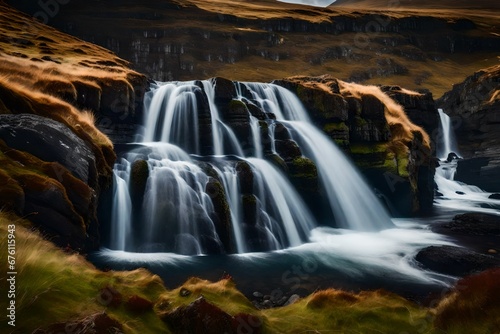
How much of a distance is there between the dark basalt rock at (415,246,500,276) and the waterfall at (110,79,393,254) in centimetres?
684

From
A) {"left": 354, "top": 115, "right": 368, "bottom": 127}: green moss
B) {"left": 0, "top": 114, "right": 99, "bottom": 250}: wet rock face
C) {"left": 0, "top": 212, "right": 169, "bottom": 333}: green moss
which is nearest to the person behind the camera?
{"left": 0, "top": 212, "right": 169, "bottom": 333}: green moss

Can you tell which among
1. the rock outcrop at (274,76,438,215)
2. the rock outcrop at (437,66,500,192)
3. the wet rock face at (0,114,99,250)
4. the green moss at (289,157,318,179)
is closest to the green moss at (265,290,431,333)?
the wet rock face at (0,114,99,250)

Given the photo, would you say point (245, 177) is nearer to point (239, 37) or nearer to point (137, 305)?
point (137, 305)

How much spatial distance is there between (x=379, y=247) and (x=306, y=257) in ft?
18.4

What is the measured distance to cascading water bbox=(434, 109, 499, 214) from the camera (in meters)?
37.1

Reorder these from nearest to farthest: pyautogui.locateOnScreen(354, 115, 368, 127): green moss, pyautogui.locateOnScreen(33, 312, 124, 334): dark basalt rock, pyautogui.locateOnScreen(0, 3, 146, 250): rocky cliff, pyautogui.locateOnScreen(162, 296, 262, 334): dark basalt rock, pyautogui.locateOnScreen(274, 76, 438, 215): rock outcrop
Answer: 1. pyautogui.locateOnScreen(33, 312, 124, 334): dark basalt rock
2. pyautogui.locateOnScreen(162, 296, 262, 334): dark basalt rock
3. pyautogui.locateOnScreen(0, 3, 146, 250): rocky cliff
4. pyautogui.locateOnScreen(274, 76, 438, 215): rock outcrop
5. pyautogui.locateOnScreen(354, 115, 368, 127): green moss

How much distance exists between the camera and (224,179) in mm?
21016

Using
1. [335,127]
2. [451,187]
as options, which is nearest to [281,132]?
[335,127]

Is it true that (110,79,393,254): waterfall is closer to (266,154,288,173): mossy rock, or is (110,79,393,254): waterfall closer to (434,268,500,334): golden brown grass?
(266,154,288,173): mossy rock

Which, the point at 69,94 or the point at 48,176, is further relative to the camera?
the point at 69,94

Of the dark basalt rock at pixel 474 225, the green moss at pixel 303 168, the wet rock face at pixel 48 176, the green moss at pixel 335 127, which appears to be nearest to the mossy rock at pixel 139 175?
the wet rock face at pixel 48 176

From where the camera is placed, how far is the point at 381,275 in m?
16.2

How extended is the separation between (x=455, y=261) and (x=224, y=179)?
41.5 feet

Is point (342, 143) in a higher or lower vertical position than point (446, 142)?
lower
